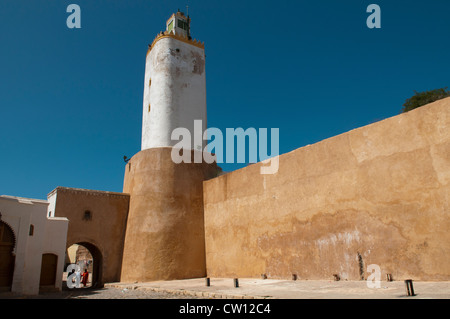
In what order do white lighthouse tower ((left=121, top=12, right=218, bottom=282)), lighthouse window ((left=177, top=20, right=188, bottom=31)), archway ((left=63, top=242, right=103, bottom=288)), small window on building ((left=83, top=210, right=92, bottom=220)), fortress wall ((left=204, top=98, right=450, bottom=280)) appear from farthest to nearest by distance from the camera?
lighthouse window ((left=177, top=20, right=188, bottom=31))
archway ((left=63, top=242, right=103, bottom=288))
small window on building ((left=83, top=210, right=92, bottom=220))
white lighthouse tower ((left=121, top=12, right=218, bottom=282))
fortress wall ((left=204, top=98, right=450, bottom=280))

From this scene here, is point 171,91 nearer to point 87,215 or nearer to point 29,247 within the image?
point 87,215

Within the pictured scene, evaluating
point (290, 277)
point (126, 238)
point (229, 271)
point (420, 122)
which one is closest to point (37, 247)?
point (126, 238)

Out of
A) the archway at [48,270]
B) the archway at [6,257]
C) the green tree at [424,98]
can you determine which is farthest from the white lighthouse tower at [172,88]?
the green tree at [424,98]

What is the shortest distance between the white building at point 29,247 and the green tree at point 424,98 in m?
20.3

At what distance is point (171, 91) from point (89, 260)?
13.4 m

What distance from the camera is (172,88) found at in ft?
52.8

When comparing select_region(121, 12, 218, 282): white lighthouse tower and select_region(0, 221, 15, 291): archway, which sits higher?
select_region(121, 12, 218, 282): white lighthouse tower

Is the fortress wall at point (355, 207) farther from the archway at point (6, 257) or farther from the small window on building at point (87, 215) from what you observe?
the archway at point (6, 257)

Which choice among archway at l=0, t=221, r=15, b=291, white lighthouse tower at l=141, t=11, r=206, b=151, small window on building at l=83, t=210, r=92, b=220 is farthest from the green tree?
archway at l=0, t=221, r=15, b=291

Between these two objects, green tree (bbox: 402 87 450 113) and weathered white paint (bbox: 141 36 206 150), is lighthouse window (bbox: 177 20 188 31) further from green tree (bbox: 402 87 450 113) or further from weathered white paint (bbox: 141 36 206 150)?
green tree (bbox: 402 87 450 113)

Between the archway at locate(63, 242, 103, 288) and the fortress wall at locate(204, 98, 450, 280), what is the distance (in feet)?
16.8

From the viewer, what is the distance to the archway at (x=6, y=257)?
9.21m

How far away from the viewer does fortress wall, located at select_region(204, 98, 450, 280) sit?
7.46 m
